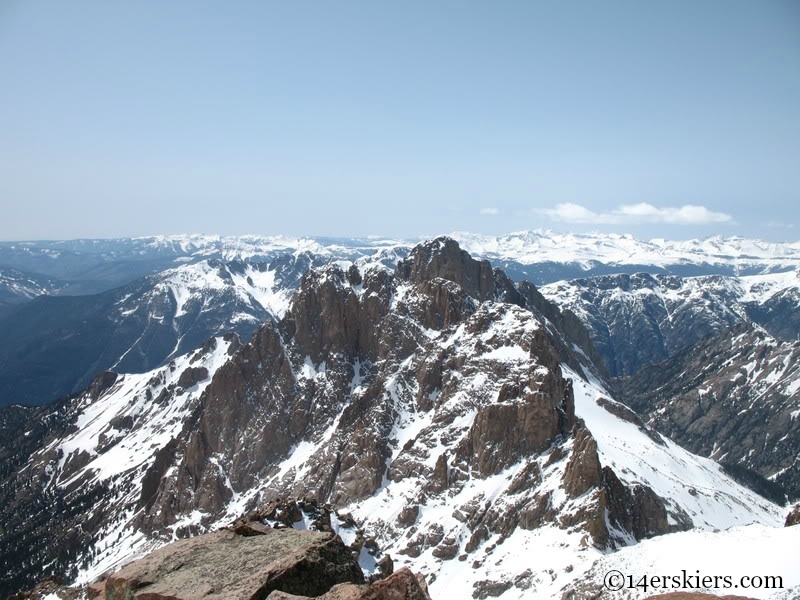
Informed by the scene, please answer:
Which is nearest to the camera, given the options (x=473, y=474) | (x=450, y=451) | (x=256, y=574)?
(x=256, y=574)

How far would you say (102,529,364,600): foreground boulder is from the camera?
110 ft

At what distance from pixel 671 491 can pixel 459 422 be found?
211ft

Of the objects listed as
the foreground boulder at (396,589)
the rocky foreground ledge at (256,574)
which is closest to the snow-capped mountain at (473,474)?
the rocky foreground ledge at (256,574)

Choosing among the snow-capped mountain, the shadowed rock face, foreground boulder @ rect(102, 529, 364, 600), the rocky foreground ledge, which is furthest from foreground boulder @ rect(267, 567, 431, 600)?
the shadowed rock face

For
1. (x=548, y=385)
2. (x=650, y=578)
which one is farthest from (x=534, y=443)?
(x=650, y=578)

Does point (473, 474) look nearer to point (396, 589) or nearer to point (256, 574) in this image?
point (256, 574)

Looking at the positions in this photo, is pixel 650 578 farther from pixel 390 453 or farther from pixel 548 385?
pixel 390 453

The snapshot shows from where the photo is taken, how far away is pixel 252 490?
18325cm

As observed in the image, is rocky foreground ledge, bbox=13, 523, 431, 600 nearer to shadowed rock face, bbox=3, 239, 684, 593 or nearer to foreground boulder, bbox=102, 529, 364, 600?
foreground boulder, bbox=102, 529, 364, 600

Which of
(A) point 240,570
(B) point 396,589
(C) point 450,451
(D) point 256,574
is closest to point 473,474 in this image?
(C) point 450,451

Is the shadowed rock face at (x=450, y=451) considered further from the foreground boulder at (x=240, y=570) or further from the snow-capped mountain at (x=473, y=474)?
the foreground boulder at (x=240, y=570)

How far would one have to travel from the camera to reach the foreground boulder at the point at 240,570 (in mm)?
33625

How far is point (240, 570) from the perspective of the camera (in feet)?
124

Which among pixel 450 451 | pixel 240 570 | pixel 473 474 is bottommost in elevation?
pixel 473 474
